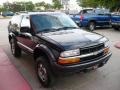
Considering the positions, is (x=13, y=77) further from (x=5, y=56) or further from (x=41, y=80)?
(x=5, y=56)

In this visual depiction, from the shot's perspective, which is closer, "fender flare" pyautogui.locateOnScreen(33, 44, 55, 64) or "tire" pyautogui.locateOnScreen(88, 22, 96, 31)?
"fender flare" pyautogui.locateOnScreen(33, 44, 55, 64)

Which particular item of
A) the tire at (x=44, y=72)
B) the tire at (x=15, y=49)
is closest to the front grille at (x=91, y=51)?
the tire at (x=44, y=72)

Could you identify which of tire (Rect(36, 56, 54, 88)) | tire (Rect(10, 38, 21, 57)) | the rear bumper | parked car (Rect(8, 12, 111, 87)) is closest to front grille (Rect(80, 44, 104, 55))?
parked car (Rect(8, 12, 111, 87))

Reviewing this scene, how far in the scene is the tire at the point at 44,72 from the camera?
Result: 15.3ft

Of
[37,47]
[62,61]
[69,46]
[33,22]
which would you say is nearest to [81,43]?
[69,46]

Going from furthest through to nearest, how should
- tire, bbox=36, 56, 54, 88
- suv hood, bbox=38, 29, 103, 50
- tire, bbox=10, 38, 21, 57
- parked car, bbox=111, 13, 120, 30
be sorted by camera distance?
parked car, bbox=111, 13, 120, 30 < tire, bbox=10, 38, 21, 57 < tire, bbox=36, 56, 54, 88 < suv hood, bbox=38, 29, 103, 50

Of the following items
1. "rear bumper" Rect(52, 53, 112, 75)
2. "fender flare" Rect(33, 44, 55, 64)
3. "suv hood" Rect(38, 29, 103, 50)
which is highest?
"suv hood" Rect(38, 29, 103, 50)

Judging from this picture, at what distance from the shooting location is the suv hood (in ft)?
14.5

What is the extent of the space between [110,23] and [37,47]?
1078cm

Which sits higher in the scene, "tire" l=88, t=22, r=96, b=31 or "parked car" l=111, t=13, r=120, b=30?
"parked car" l=111, t=13, r=120, b=30

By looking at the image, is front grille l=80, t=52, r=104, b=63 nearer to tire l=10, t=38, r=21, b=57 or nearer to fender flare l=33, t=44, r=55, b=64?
fender flare l=33, t=44, r=55, b=64

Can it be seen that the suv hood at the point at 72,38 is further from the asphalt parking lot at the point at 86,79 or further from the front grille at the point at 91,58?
the asphalt parking lot at the point at 86,79

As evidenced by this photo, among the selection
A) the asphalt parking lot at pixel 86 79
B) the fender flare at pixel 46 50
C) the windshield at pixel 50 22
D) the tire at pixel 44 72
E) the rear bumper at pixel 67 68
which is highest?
the windshield at pixel 50 22

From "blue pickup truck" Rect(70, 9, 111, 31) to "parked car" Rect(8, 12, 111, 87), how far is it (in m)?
8.36
